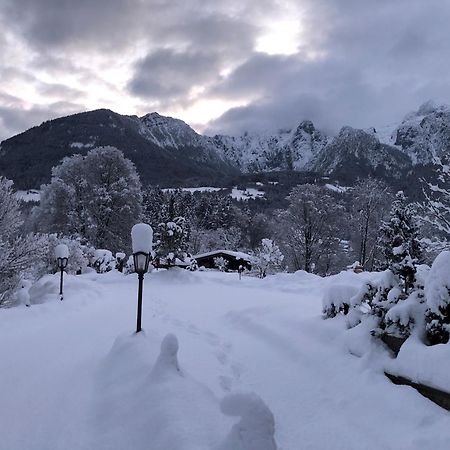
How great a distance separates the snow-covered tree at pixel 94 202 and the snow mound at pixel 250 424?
31.7 metres

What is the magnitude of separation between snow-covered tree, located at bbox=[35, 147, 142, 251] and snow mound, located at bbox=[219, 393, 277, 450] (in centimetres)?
3174

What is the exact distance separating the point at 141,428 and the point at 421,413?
3.58 m

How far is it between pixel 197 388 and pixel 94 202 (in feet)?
101

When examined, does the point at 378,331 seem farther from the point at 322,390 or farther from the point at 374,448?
the point at 374,448

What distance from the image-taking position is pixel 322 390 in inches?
253

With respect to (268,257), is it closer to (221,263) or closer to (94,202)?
(94,202)

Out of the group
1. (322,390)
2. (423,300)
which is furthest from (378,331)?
(322,390)

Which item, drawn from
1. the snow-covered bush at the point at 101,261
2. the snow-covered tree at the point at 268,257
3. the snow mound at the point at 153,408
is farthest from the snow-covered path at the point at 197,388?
the snow-covered tree at the point at 268,257

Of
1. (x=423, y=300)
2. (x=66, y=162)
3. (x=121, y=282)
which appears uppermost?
(x=66, y=162)

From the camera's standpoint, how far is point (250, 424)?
3.44 meters

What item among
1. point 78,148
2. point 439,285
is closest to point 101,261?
point 439,285

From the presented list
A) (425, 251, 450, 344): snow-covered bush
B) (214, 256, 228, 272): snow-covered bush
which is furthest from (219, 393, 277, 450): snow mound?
(214, 256, 228, 272): snow-covered bush

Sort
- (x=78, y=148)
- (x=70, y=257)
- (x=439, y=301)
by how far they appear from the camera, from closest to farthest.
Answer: (x=439, y=301) → (x=70, y=257) → (x=78, y=148)

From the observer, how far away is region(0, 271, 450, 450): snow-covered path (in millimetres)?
4598
